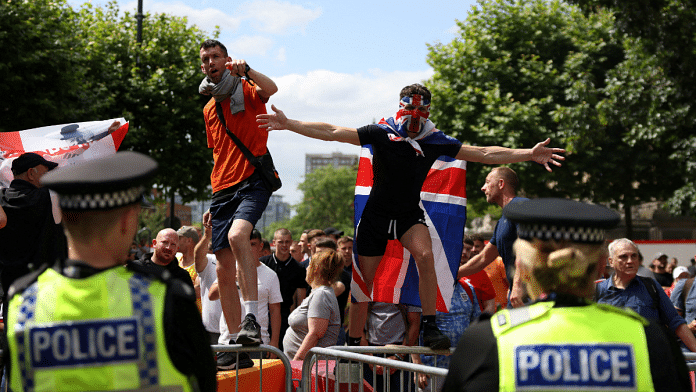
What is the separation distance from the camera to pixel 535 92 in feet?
85.2

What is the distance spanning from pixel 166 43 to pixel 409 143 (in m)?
21.0

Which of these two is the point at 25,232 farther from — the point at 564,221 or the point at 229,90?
the point at 564,221

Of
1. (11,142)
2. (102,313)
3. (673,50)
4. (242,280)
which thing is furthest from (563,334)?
(673,50)

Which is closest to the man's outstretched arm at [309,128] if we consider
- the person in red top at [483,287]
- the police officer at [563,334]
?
the person in red top at [483,287]

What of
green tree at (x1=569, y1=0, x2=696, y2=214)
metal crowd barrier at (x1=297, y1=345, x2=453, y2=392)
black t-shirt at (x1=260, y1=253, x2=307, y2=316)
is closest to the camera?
metal crowd barrier at (x1=297, y1=345, x2=453, y2=392)

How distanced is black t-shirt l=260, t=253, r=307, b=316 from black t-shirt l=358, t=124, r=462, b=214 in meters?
3.33

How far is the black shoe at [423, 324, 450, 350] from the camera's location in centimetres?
560

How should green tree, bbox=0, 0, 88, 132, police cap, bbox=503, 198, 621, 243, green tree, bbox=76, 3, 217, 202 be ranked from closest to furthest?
police cap, bbox=503, 198, 621, 243 < green tree, bbox=0, 0, 88, 132 < green tree, bbox=76, 3, 217, 202

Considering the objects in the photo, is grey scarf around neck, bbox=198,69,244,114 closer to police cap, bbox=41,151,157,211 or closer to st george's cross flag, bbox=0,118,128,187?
st george's cross flag, bbox=0,118,128,187

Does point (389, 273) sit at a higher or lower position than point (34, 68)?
lower

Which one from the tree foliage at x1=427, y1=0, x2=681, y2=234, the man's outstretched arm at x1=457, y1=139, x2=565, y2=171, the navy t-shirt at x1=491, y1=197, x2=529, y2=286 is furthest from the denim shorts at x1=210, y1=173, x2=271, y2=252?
the tree foliage at x1=427, y1=0, x2=681, y2=234

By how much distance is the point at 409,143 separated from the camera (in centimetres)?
574

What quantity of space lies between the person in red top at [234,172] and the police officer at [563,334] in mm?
3279

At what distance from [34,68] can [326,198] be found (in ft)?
205
